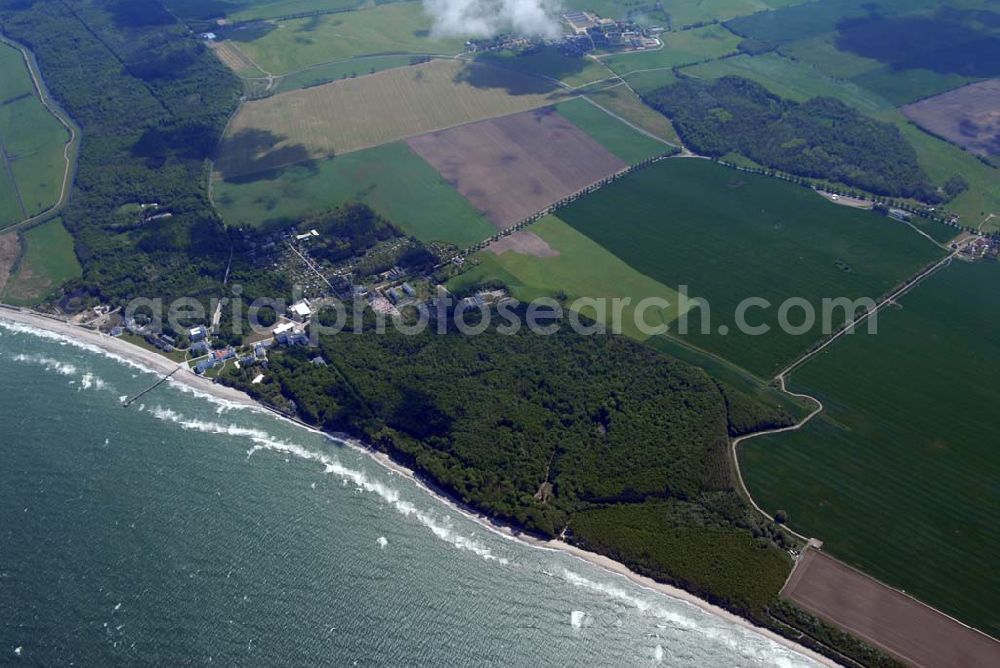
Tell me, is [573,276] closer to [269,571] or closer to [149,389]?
[149,389]

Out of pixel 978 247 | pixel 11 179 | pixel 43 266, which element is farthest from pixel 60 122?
pixel 978 247

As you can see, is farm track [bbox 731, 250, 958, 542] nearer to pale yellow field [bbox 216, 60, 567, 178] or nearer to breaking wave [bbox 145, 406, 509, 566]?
breaking wave [bbox 145, 406, 509, 566]

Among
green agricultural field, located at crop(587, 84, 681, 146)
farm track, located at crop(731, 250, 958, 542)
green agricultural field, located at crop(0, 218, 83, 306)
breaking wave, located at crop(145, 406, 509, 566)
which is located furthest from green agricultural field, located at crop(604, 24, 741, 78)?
breaking wave, located at crop(145, 406, 509, 566)

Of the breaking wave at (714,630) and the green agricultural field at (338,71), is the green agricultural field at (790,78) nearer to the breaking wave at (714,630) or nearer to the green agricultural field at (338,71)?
the green agricultural field at (338,71)

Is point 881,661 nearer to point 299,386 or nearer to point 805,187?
point 299,386

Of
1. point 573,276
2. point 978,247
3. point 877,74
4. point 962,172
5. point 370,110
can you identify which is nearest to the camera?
point 573,276

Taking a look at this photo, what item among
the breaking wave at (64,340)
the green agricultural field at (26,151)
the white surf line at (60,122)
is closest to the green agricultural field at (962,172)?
the breaking wave at (64,340)
